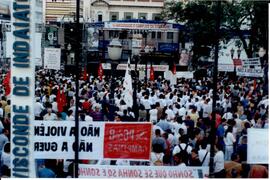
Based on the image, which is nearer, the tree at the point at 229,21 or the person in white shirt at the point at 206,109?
the person in white shirt at the point at 206,109

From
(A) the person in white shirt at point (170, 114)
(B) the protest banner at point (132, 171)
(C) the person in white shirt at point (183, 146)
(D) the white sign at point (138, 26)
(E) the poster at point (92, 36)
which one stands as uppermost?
(D) the white sign at point (138, 26)

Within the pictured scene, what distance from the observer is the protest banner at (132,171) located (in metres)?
8.91

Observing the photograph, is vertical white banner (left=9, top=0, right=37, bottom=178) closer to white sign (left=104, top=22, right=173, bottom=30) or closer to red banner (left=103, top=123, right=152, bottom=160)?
red banner (left=103, top=123, right=152, bottom=160)

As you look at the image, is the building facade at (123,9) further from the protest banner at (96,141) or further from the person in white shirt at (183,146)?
the protest banner at (96,141)

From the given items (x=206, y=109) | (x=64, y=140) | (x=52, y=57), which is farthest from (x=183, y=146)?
(x=52, y=57)

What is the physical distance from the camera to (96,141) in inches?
358

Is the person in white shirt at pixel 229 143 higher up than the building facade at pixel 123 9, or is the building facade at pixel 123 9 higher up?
the building facade at pixel 123 9

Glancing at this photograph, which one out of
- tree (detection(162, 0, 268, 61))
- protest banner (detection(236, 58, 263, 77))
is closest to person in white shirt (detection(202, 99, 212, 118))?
protest banner (detection(236, 58, 263, 77))

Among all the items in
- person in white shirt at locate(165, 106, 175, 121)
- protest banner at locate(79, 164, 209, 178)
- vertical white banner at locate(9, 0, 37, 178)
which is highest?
vertical white banner at locate(9, 0, 37, 178)

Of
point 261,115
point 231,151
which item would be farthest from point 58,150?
point 261,115

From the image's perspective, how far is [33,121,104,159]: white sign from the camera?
9062mm

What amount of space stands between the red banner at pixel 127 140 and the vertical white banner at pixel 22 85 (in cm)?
196

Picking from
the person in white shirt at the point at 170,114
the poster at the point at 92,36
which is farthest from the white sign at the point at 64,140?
the poster at the point at 92,36

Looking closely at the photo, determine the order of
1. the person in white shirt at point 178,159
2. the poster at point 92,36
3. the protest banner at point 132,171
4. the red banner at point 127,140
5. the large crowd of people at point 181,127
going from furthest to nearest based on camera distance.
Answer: the poster at point 92,36 < the large crowd of people at point 181,127 < the person in white shirt at point 178,159 < the red banner at point 127,140 < the protest banner at point 132,171
